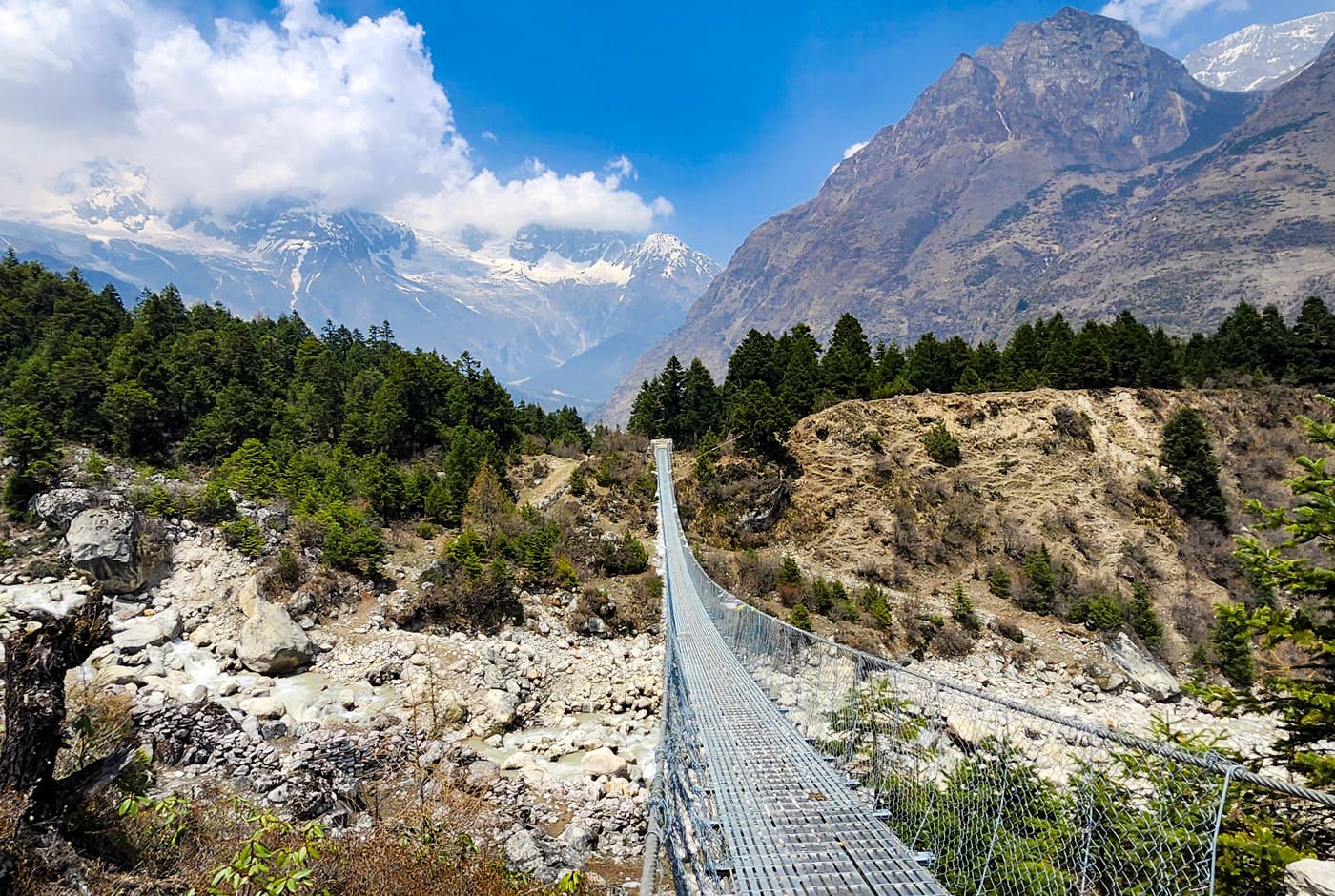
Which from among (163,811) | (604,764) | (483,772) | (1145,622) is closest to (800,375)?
(1145,622)

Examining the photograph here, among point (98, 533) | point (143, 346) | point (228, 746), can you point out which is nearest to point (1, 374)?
point (143, 346)

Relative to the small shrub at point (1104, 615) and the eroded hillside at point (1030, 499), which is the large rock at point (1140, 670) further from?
the eroded hillside at point (1030, 499)

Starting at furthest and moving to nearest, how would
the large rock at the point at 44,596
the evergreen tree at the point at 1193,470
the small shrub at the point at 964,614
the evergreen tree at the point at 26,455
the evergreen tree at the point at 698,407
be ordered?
the evergreen tree at the point at 698,407
the evergreen tree at the point at 1193,470
the small shrub at the point at 964,614
the evergreen tree at the point at 26,455
the large rock at the point at 44,596

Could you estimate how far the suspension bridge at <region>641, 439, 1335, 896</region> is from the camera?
11.5ft

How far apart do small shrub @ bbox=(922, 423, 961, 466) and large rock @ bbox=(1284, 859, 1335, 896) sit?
78.6 ft

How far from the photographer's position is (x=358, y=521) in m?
18.4

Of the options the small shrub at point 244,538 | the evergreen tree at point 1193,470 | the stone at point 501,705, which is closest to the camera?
the stone at point 501,705

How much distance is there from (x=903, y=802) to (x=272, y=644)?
14267 millimetres

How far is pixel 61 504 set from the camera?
1605 cm

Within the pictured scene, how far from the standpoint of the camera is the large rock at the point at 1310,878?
288cm

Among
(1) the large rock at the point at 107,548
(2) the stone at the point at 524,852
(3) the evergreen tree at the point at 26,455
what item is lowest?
(2) the stone at the point at 524,852

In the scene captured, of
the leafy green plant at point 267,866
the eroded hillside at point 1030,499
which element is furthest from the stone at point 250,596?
the eroded hillside at point 1030,499

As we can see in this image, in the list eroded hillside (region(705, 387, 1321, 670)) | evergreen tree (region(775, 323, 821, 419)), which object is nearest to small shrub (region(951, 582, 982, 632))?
eroded hillside (region(705, 387, 1321, 670))

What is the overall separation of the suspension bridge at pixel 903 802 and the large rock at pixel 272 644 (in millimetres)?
10342
